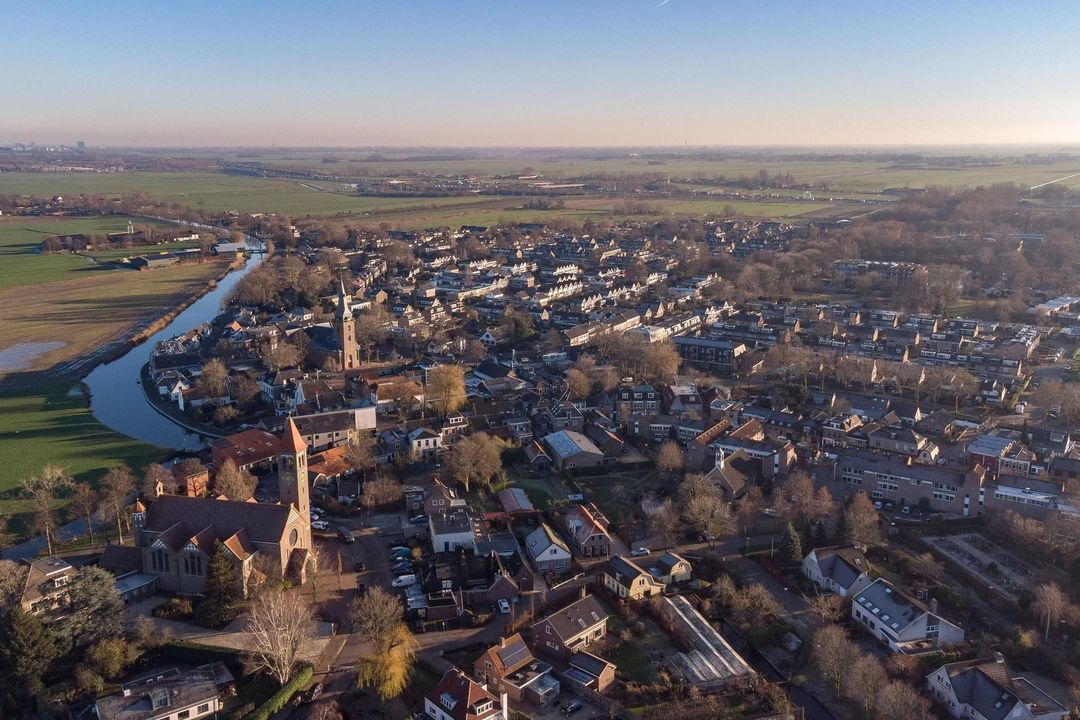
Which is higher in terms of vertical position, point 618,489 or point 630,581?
point 630,581

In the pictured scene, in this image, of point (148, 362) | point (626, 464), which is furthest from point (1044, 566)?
point (148, 362)

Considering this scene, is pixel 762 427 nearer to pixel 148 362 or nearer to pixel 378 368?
pixel 378 368

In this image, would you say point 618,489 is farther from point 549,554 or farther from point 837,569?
point 837,569

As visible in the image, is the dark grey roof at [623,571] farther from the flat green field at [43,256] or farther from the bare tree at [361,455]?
the flat green field at [43,256]

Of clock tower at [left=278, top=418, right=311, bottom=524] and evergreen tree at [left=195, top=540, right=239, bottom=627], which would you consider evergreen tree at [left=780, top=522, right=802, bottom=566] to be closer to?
clock tower at [left=278, top=418, right=311, bottom=524]

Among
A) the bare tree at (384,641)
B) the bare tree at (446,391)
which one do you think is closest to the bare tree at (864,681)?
the bare tree at (384,641)

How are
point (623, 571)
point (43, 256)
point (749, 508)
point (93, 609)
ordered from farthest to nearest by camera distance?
1. point (43, 256)
2. point (749, 508)
3. point (623, 571)
4. point (93, 609)

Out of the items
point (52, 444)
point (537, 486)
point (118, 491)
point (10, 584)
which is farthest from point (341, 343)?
point (10, 584)

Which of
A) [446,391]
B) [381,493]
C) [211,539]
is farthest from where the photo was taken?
[446,391]
